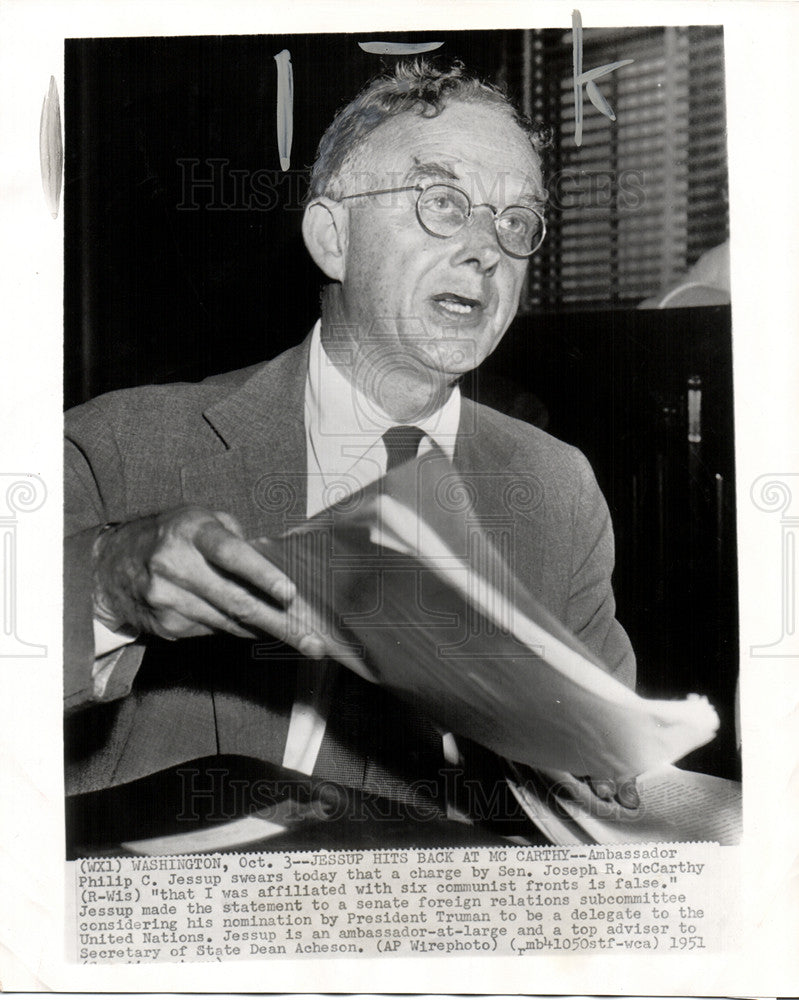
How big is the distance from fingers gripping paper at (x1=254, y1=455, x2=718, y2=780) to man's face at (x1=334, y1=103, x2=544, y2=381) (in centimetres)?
20

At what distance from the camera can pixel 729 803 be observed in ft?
4.77

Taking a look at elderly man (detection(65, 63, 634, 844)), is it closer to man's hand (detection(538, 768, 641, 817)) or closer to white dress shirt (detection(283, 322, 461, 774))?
white dress shirt (detection(283, 322, 461, 774))

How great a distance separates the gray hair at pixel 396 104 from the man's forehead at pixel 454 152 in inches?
0.5

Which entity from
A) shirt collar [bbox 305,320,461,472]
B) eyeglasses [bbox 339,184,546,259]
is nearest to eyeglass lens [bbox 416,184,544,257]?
eyeglasses [bbox 339,184,546,259]

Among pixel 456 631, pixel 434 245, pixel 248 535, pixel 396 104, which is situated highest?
pixel 396 104

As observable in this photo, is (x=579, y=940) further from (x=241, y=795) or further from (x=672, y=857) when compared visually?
(x=241, y=795)

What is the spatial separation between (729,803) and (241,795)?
776 mm

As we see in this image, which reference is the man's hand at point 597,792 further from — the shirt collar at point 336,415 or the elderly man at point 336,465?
the shirt collar at point 336,415

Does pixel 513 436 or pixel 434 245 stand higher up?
pixel 434 245

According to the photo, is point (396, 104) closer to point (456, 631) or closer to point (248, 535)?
point (248, 535)

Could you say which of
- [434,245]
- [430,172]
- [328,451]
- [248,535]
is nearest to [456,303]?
[434,245]

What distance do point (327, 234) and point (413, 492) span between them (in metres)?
0.43

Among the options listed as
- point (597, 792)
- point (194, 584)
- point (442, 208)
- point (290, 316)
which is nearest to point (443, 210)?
point (442, 208)

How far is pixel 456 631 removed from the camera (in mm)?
1425
